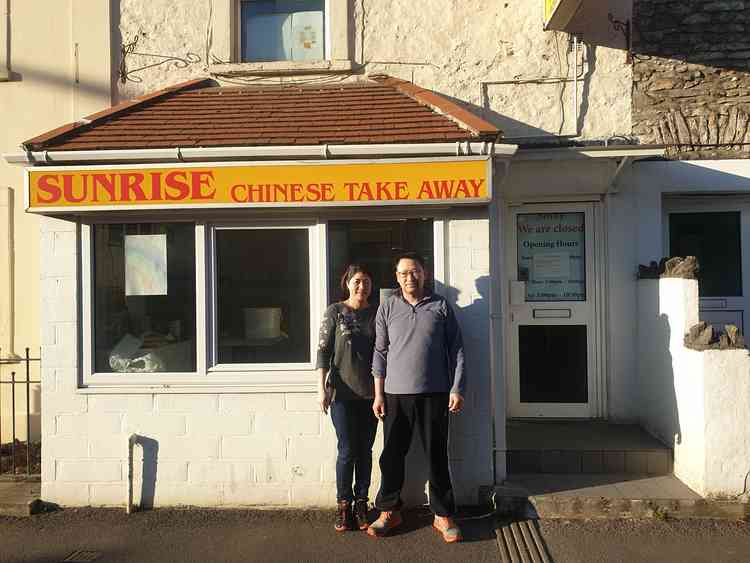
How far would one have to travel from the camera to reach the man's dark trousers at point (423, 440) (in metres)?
4.19

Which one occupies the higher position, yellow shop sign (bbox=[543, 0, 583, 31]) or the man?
yellow shop sign (bbox=[543, 0, 583, 31])

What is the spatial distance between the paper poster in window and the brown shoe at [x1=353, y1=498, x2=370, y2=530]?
2.22m

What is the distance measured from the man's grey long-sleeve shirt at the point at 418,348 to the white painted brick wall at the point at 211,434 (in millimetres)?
465

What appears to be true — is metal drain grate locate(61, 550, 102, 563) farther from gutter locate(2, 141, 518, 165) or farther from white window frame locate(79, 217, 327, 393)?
gutter locate(2, 141, 518, 165)

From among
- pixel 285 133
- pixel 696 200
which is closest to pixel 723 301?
pixel 696 200

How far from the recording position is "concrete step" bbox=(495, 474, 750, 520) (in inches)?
172

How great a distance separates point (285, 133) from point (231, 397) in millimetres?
2059

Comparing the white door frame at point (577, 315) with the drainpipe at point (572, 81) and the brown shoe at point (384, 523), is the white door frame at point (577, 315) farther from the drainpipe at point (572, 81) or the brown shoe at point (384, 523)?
the brown shoe at point (384, 523)

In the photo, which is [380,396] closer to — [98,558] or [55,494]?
[98,558]

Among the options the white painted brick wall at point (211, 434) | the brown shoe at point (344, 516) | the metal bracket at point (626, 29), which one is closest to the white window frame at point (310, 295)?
the white painted brick wall at point (211, 434)

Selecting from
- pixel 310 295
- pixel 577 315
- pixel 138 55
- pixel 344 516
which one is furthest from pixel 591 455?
pixel 138 55

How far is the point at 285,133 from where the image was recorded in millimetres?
4746

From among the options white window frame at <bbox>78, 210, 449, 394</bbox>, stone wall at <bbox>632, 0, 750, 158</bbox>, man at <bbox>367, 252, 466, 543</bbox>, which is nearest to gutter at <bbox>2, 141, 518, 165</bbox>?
white window frame at <bbox>78, 210, 449, 394</bbox>

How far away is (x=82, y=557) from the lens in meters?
4.04
